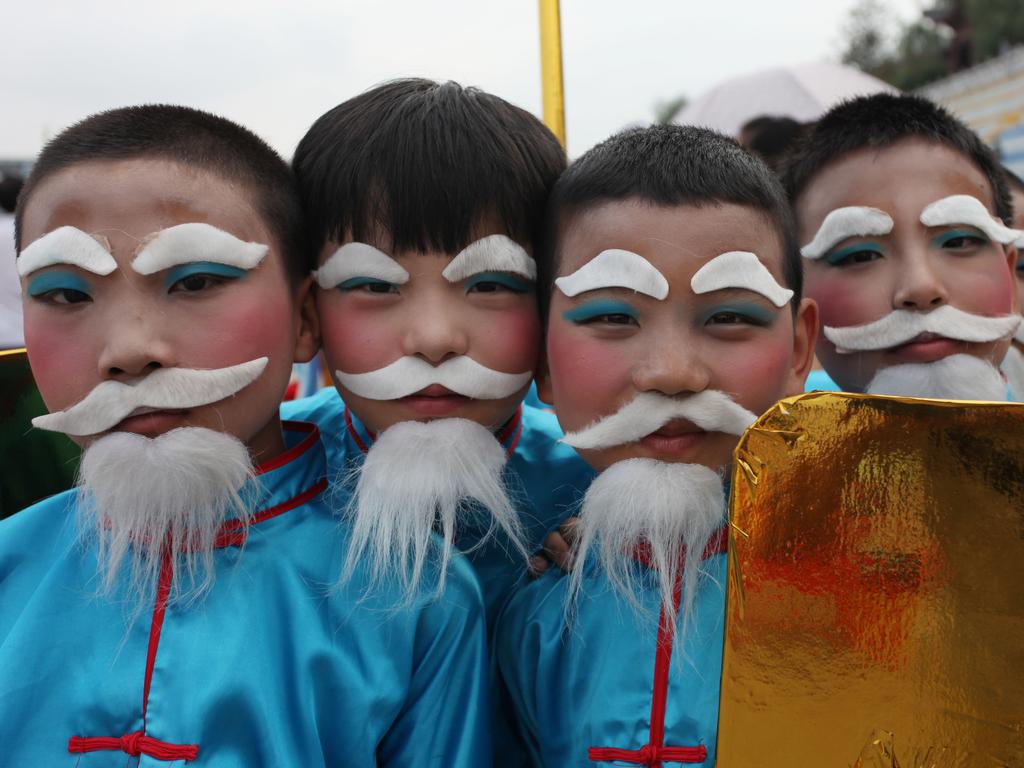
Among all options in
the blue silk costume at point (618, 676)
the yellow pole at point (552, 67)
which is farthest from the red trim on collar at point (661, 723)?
the yellow pole at point (552, 67)

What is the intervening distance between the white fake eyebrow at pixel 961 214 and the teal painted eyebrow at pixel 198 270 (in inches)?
48.1

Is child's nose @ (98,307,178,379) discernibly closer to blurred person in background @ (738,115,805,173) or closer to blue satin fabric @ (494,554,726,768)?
blue satin fabric @ (494,554,726,768)

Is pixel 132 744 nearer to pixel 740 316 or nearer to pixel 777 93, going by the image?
Answer: pixel 740 316

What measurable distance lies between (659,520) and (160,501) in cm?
75


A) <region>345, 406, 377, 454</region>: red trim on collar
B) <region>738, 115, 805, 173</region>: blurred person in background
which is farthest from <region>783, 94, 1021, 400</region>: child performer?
<region>738, 115, 805, 173</region>: blurred person in background

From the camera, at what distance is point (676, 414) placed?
1.31 metres

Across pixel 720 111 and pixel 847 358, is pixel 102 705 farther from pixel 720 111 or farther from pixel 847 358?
pixel 720 111

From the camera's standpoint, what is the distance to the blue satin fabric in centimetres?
131

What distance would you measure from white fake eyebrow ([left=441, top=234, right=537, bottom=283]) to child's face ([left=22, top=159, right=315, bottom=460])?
1.00 feet

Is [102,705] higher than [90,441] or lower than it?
lower

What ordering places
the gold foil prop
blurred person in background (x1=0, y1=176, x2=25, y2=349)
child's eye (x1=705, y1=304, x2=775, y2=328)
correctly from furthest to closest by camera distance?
1. blurred person in background (x1=0, y1=176, x2=25, y2=349)
2. child's eye (x1=705, y1=304, x2=775, y2=328)
3. the gold foil prop

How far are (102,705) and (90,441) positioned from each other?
15.6 inches

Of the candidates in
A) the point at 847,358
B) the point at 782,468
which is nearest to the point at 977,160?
the point at 847,358

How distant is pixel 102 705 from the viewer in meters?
1.27
